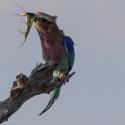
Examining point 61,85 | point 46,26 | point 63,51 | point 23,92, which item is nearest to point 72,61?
point 63,51

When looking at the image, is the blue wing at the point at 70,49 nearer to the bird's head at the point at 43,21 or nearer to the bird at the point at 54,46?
the bird at the point at 54,46

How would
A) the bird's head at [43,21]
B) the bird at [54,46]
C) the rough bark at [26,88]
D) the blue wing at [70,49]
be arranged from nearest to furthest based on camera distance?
1. the rough bark at [26,88]
2. the bird's head at [43,21]
3. the bird at [54,46]
4. the blue wing at [70,49]

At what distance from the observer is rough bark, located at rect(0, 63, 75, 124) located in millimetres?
8805

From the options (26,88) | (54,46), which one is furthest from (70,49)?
(26,88)

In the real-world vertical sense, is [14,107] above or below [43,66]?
below

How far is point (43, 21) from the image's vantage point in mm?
10789

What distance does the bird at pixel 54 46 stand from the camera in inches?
426

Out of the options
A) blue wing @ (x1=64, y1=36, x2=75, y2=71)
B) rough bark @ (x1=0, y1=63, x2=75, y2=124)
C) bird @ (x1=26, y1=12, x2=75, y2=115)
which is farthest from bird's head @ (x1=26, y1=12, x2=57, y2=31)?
rough bark @ (x1=0, y1=63, x2=75, y2=124)

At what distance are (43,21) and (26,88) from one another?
2.22m

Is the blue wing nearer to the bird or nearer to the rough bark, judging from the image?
the bird

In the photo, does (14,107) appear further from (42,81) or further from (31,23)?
(31,23)

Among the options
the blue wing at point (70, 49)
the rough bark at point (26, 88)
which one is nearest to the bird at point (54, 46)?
the blue wing at point (70, 49)

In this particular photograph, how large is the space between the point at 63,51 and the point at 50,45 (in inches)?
13.7

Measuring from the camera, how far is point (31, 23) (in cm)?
1048
